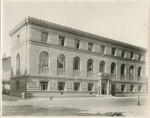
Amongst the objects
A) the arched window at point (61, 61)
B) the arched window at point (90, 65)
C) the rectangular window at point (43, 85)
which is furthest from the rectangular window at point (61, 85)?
the arched window at point (90, 65)

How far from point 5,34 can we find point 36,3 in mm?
1950

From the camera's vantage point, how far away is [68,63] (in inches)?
613

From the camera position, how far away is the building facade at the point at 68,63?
13.6 metres

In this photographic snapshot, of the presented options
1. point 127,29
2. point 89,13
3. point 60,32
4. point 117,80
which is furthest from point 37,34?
point 117,80

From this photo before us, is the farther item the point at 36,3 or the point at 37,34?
the point at 37,34

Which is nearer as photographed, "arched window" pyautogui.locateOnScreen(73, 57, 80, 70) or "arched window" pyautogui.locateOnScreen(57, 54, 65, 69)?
"arched window" pyautogui.locateOnScreen(57, 54, 65, 69)

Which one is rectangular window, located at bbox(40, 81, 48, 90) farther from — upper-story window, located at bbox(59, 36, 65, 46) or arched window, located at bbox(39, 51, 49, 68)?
upper-story window, located at bbox(59, 36, 65, 46)

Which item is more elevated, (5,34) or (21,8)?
(21,8)

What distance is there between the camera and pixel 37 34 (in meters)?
14.2

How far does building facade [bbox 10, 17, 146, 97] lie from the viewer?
13.6 metres

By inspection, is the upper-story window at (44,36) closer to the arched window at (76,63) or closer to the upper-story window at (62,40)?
the upper-story window at (62,40)

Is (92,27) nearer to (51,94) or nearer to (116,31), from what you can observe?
(116,31)

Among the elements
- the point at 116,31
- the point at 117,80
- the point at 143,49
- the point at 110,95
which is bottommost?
the point at 110,95

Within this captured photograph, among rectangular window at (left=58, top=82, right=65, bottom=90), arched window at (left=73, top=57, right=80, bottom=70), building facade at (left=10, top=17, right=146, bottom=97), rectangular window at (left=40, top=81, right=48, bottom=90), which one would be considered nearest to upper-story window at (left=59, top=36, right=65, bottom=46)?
building facade at (left=10, top=17, right=146, bottom=97)
